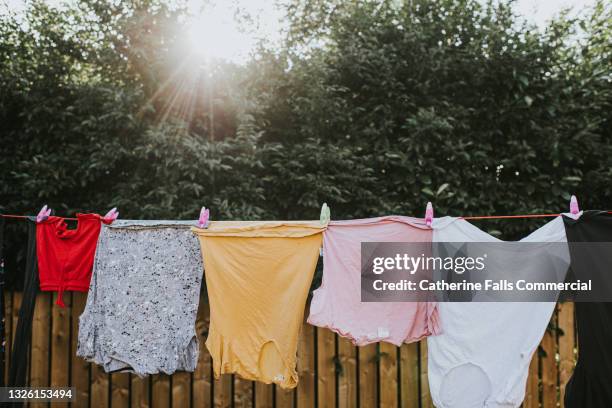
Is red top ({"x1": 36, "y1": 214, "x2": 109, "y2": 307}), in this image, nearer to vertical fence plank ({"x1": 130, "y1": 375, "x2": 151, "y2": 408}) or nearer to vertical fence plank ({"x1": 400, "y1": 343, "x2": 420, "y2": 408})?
vertical fence plank ({"x1": 130, "y1": 375, "x2": 151, "y2": 408})

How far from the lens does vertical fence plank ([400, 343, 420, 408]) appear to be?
3371 mm

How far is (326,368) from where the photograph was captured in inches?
132

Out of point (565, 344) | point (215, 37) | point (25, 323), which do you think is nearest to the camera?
point (25, 323)

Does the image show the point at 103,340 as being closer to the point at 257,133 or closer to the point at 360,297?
the point at 360,297

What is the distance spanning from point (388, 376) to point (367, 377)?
0.16m

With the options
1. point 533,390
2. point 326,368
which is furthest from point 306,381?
point 533,390

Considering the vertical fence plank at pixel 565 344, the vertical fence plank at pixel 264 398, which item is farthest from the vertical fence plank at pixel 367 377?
the vertical fence plank at pixel 565 344

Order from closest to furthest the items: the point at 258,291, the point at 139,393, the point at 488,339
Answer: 1. the point at 488,339
2. the point at 258,291
3. the point at 139,393

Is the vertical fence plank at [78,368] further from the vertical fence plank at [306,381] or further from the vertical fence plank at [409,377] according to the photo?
the vertical fence plank at [409,377]

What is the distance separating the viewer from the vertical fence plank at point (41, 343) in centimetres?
346

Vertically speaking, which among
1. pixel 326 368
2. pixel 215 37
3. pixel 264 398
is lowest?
pixel 264 398

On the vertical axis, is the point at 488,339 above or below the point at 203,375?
above

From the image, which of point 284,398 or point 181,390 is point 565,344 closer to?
point 284,398

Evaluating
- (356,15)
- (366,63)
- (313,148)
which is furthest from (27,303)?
(356,15)
